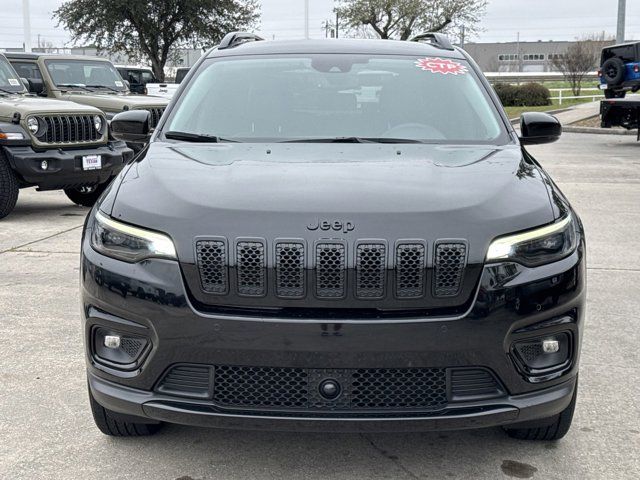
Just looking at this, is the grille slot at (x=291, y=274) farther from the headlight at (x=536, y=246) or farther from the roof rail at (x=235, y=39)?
the roof rail at (x=235, y=39)

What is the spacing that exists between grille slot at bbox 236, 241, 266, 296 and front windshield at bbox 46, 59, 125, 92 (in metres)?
10.7

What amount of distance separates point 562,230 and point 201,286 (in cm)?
128

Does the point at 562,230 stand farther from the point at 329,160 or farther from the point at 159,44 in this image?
the point at 159,44

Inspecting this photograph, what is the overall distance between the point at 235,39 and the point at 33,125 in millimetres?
4946

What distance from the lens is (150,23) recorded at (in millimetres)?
37469

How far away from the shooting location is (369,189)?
3.04 meters

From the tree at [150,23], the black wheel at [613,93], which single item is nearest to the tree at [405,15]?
the tree at [150,23]

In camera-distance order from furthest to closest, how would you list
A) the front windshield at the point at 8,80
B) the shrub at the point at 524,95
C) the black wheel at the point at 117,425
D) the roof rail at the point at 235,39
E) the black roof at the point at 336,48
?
the shrub at the point at 524,95
the front windshield at the point at 8,80
the roof rail at the point at 235,39
the black roof at the point at 336,48
the black wheel at the point at 117,425

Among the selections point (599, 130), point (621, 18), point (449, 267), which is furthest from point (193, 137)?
point (621, 18)

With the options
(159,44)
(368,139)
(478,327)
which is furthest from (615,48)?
(159,44)

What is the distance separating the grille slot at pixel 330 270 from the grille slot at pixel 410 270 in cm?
18

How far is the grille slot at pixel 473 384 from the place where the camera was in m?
2.81

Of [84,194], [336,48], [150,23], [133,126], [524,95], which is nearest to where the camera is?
[133,126]

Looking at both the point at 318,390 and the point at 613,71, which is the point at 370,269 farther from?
the point at 613,71
